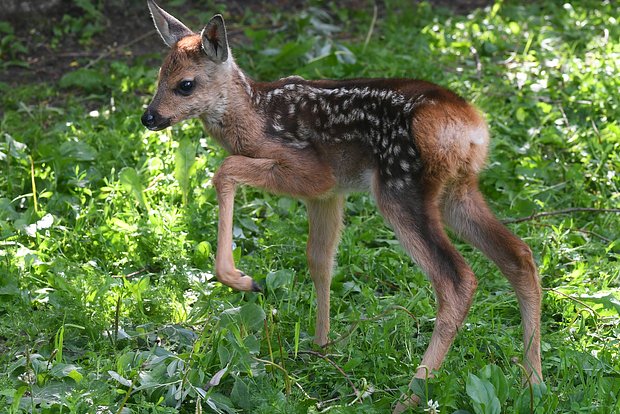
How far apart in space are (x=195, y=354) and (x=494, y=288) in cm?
192

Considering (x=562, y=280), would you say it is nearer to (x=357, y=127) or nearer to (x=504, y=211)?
(x=504, y=211)

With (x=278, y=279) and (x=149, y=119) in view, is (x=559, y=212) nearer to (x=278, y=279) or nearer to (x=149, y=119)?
(x=278, y=279)

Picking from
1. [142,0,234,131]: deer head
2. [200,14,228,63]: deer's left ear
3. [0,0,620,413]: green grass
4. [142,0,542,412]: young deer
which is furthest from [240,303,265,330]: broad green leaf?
[200,14,228,63]: deer's left ear

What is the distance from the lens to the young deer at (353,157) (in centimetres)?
452

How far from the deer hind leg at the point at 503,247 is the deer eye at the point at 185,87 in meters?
1.35

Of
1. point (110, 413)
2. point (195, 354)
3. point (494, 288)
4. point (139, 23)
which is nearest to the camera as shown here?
point (110, 413)

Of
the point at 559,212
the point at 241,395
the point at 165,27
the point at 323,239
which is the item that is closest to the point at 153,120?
the point at 165,27

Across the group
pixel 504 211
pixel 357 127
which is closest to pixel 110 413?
pixel 357 127

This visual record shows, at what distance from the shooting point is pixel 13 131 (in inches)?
281

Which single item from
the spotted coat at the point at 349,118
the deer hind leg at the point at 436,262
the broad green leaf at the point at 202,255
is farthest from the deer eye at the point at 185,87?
the deer hind leg at the point at 436,262

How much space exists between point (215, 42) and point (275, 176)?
0.76 meters

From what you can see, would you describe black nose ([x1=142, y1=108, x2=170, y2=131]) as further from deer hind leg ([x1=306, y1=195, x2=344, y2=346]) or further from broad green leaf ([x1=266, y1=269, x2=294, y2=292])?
broad green leaf ([x1=266, y1=269, x2=294, y2=292])

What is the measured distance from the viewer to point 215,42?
507 centimetres

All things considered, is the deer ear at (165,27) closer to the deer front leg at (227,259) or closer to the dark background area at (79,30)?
the deer front leg at (227,259)
